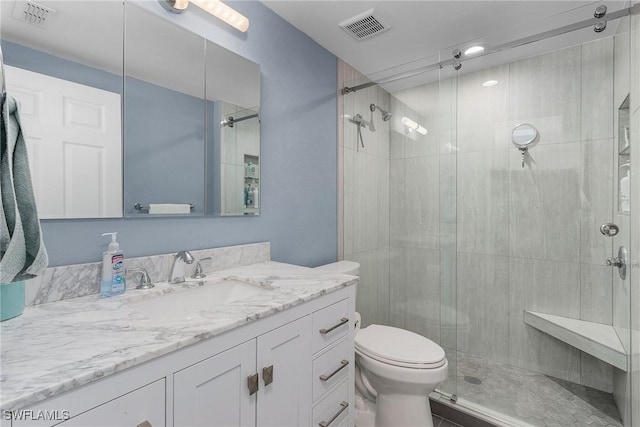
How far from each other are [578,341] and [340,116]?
212 centimetres

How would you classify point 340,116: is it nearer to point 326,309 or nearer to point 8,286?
point 326,309

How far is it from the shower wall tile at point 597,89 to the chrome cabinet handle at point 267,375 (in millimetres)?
2353

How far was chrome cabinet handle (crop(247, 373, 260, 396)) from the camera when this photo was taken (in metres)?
0.88

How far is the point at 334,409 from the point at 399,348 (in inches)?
20.2

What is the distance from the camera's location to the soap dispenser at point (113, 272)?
1.06 meters

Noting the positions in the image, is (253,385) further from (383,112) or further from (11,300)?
(383,112)

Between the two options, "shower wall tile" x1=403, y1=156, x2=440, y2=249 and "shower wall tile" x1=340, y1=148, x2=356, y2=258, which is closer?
"shower wall tile" x1=403, y1=156, x2=440, y2=249

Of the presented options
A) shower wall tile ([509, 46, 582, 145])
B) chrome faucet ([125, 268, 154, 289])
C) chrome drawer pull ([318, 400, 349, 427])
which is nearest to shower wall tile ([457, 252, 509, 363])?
shower wall tile ([509, 46, 582, 145])

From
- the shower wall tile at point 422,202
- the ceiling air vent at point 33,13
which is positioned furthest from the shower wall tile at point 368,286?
the ceiling air vent at point 33,13

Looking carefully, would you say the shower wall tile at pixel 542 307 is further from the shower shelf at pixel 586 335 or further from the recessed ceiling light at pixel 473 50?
the recessed ceiling light at pixel 473 50

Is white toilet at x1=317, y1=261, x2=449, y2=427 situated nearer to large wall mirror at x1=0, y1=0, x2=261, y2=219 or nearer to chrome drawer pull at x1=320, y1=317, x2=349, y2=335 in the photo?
chrome drawer pull at x1=320, y1=317, x2=349, y2=335

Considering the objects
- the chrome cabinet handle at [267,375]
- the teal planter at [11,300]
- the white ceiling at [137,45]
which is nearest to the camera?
the teal planter at [11,300]

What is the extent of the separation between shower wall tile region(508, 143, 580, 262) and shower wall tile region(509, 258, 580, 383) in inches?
3.6

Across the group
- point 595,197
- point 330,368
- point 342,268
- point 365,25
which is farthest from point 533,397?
point 365,25
